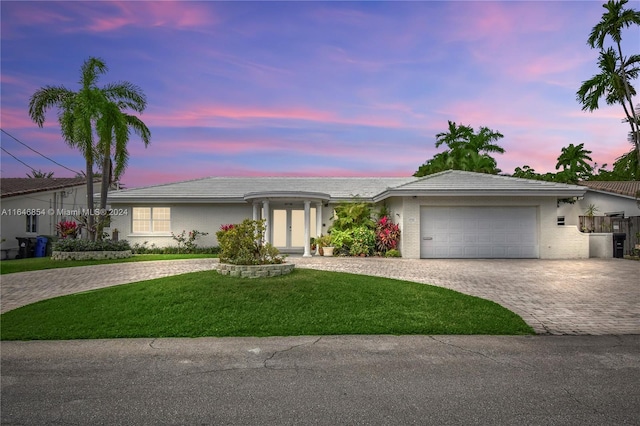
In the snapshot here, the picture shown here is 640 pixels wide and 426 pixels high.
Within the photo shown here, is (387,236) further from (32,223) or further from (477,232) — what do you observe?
(32,223)

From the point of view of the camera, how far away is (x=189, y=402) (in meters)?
4.14

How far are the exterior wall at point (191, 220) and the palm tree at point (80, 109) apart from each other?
12.5ft


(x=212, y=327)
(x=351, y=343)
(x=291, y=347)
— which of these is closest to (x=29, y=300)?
(x=212, y=327)

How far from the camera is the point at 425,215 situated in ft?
61.7

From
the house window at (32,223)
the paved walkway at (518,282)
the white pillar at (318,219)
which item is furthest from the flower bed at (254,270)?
the house window at (32,223)

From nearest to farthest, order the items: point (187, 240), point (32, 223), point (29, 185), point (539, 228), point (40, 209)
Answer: point (539, 228) → point (187, 240) → point (32, 223) → point (40, 209) → point (29, 185)

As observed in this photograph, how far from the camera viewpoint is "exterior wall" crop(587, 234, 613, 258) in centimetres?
1900

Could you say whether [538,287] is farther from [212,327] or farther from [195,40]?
[195,40]

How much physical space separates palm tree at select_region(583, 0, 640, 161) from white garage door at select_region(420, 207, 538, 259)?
20.9 ft

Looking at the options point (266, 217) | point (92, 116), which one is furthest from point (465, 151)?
point (92, 116)

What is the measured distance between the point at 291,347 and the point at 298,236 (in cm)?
1653

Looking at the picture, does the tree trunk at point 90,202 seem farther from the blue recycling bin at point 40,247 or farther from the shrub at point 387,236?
the shrub at point 387,236

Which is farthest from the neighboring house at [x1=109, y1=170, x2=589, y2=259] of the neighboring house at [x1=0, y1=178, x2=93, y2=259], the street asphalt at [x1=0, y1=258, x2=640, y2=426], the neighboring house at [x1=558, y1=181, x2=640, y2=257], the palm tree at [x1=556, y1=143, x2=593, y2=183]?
the palm tree at [x1=556, y1=143, x2=593, y2=183]

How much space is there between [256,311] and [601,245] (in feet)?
58.9
